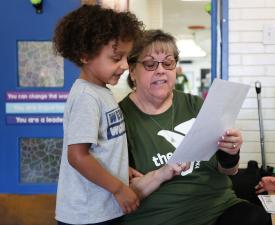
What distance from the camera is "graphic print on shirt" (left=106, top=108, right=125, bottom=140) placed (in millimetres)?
1141

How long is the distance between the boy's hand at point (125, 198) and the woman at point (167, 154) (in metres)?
0.14

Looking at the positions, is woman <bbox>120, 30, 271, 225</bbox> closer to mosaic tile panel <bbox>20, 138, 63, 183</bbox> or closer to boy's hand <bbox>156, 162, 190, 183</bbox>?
boy's hand <bbox>156, 162, 190, 183</bbox>

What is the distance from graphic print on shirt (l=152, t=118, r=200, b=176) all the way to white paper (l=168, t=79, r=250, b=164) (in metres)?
0.11

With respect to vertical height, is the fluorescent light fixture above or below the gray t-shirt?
above

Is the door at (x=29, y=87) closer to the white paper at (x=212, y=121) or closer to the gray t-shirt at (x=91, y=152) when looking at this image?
the gray t-shirt at (x=91, y=152)

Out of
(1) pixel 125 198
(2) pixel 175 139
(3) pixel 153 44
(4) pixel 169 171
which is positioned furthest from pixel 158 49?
(1) pixel 125 198

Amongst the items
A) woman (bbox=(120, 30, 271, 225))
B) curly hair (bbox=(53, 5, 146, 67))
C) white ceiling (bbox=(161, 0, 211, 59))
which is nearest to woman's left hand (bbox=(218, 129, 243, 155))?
woman (bbox=(120, 30, 271, 225))

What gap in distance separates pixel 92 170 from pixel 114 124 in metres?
0.17

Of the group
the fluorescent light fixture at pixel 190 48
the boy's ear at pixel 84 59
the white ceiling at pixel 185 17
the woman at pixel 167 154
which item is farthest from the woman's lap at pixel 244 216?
the fluorescent light fixture at pixel 190 48

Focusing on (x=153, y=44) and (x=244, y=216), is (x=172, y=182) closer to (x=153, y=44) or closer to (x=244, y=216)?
(x=244, y=216)

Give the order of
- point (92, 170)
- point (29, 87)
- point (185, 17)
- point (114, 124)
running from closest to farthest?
point (92, 170)
point (114, 124)
point (29, 87)
point (185, 17)

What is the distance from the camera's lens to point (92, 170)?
1.05 meters

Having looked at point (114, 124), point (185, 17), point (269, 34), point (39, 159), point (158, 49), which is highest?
point (185, 17)

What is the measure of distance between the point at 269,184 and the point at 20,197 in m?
0.94
